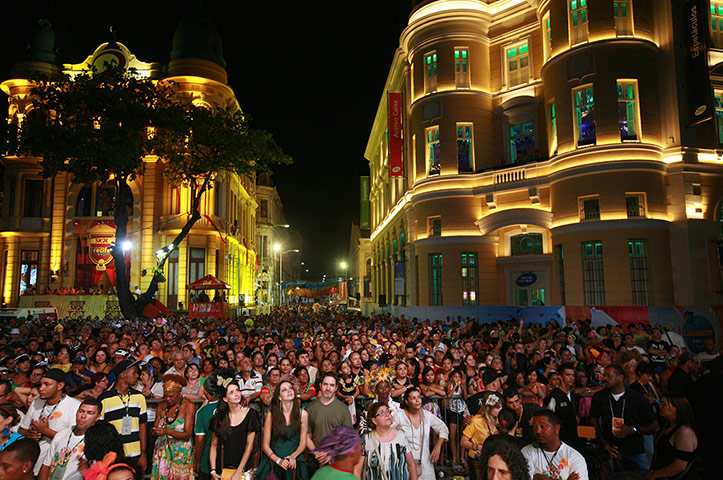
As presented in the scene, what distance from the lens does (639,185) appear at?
20.8 metres

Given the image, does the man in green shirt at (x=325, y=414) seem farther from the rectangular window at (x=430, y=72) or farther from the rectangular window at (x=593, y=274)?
the rectangular window at (x=430, y=72)

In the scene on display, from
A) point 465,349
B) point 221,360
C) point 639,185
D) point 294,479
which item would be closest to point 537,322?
point 639,185

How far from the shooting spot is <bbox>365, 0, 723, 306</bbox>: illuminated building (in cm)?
2061

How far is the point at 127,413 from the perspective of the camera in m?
6.11

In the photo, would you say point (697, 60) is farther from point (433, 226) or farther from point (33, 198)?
point (33, 198)

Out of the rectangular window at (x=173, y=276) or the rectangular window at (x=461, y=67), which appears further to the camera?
the rectangular window at (x=173, y=276)

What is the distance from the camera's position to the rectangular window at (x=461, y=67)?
27.5 metres

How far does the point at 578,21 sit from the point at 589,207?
339 inches

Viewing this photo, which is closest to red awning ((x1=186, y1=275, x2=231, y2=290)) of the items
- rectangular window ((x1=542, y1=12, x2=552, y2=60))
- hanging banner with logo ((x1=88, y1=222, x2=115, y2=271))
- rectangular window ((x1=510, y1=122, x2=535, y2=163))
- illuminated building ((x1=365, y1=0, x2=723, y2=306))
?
hanging banner with logo ((x1=88, y1=222, x2=115, y2=271))

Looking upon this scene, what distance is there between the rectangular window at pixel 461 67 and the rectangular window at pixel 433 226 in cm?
762

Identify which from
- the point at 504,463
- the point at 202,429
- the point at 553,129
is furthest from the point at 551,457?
the point at 553,129

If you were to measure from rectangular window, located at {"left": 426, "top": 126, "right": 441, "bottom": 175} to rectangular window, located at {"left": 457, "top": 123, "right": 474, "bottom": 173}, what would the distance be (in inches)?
49.8

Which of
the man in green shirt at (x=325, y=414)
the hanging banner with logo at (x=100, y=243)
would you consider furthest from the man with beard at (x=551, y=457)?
the hanging banner with logo at (x=100, y=243)

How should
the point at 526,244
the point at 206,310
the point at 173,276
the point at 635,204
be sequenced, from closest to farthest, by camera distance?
the point at 635,204 → the point at 526,244 → the point at 206,310 → the point at 173,276
